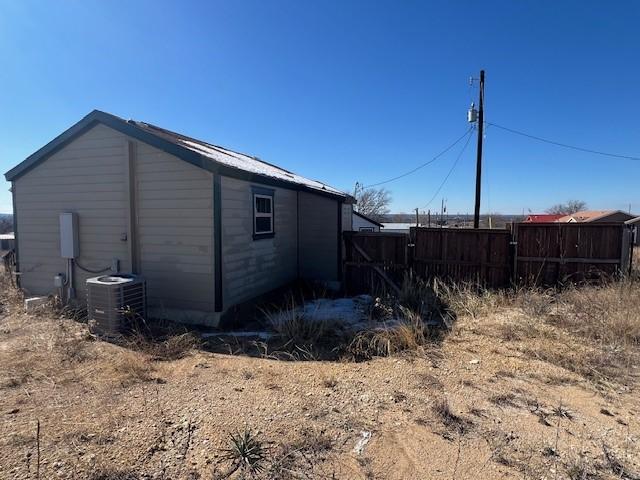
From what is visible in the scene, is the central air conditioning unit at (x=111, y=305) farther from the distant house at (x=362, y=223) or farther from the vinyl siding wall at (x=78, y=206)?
the distant house at (x=362, y=223)

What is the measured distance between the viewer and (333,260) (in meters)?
9.74

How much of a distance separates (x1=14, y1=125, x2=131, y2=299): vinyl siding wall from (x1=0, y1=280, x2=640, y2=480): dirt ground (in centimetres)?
251

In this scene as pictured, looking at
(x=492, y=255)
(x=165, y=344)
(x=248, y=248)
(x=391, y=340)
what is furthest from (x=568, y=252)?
(x=165, y=344)

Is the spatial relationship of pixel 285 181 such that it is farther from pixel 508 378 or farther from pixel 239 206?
pixel 508 378

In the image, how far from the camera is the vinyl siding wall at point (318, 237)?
9695mm

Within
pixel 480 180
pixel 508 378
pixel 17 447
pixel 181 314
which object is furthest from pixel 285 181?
pixel 480 180

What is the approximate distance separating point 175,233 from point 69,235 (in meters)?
2.33

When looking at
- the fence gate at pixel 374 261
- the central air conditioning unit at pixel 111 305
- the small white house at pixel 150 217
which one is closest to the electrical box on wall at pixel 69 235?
the small white house at pixel 150 217

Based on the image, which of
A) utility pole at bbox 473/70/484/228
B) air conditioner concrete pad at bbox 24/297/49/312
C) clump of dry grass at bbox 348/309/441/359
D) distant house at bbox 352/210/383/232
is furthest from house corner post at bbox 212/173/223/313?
distant house at bbox 352/210/383/232

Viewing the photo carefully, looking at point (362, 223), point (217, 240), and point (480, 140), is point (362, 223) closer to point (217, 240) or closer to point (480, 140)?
point (480, 140)

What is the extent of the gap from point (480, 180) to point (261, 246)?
11.2m

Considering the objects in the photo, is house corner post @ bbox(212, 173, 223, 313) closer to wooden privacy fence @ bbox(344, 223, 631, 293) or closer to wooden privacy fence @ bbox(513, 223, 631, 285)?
wooden privacy fence @ bbox(344, 223, 631, 293)

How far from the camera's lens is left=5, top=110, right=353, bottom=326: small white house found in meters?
6.41

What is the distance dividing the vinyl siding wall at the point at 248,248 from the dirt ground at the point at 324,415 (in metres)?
2.04
